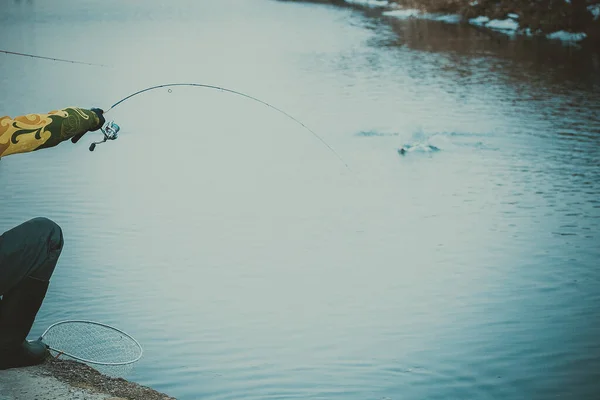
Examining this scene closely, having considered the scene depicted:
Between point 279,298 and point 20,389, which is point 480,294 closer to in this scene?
point 279,298

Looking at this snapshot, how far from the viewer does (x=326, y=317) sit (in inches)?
268

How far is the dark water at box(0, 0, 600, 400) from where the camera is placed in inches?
240

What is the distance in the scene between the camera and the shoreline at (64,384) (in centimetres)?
402

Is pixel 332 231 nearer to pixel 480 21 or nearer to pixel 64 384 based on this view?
Answer: pixel 64 384

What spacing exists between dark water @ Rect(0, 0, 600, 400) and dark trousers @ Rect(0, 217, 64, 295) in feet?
5.31

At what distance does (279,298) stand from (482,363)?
182 cm

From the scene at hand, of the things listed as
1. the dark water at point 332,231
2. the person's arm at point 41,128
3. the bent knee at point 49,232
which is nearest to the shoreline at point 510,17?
the dark water at point 332,231

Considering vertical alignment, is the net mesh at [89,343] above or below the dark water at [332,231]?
above

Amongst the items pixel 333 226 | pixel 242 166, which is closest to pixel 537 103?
pixel 242 166

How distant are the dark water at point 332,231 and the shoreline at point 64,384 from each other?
3.33 ft

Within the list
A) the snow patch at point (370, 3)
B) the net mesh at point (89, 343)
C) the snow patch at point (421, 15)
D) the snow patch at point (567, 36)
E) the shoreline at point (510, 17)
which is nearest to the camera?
the net mesh at point (89, 343)

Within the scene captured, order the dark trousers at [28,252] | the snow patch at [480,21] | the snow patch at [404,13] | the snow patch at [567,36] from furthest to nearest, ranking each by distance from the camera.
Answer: the snow patch at [404,13] → the snow patch at [480,21] → the snow patch at [567,36] → the dark trousers at [28,252]

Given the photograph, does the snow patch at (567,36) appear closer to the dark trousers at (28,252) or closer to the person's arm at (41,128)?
the person's arm at (41,128)

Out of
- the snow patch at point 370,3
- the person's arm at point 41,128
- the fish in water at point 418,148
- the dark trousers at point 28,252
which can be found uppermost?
the person's arm at point 41,128
